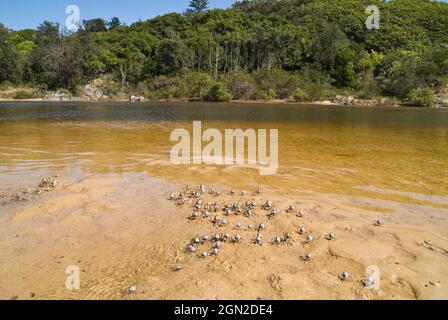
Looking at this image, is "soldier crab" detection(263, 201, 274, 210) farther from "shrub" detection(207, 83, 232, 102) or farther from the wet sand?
"shrub" detection(207, 83, 232, 102)

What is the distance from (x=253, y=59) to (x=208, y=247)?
99.8m

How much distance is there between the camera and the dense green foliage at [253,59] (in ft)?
266

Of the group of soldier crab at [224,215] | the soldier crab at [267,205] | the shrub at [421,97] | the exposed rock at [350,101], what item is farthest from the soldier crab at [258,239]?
the exposed rock at [350,101]

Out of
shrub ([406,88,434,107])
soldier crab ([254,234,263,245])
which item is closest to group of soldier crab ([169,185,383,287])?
soldier crab ([254,234,263,245])

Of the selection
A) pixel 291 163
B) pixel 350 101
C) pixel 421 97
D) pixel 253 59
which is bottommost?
pixel 291 163

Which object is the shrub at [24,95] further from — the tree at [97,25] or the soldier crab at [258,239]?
the soldier crab at [258,239]

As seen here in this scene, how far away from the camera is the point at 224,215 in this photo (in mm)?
6785

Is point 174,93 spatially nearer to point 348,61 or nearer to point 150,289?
point 348,61

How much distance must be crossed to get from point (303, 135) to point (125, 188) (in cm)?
1269

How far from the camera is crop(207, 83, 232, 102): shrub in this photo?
77.5m

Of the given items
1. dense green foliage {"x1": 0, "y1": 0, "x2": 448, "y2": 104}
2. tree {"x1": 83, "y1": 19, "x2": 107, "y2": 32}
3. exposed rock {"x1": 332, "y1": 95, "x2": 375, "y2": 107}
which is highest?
tree {"x1": 83, "y1": 19, "x2": 107, "y2": 32}

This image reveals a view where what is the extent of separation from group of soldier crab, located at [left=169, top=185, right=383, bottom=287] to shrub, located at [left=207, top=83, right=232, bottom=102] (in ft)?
232

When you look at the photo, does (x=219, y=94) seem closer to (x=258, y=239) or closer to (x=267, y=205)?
(x=267, y=205)

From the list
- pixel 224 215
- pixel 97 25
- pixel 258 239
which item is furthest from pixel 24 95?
pixel 258 239
